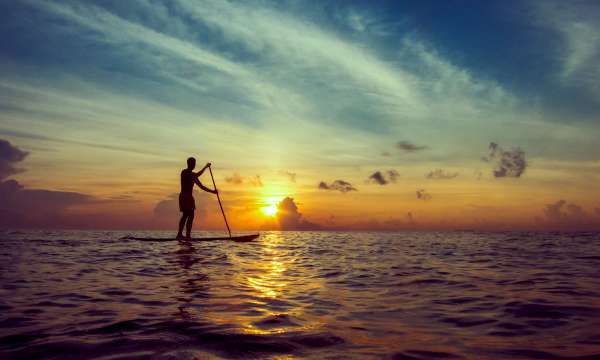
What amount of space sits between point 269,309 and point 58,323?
8.63 ft

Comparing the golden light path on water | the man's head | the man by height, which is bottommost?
the golden light path on water

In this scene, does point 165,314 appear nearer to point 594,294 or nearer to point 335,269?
point 335,269

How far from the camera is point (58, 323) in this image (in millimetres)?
4711

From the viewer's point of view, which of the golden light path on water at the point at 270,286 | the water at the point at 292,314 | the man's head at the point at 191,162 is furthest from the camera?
the man's head at the point at 191,162

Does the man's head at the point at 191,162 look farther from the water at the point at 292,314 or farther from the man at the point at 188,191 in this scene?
the water at the point at 292,314

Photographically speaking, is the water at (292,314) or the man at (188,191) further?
the man at (188,191)

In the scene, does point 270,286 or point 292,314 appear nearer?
point 292,314

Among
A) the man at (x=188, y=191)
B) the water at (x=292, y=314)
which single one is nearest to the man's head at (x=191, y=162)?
the man at (x=188, y=191)

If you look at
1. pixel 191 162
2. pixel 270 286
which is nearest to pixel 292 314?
pixel 270 286

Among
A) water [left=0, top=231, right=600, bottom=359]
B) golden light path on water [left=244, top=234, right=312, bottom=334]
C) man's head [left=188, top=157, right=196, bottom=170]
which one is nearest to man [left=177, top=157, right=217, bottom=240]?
man's head [left=188, top=157, right=196, bottom=170]

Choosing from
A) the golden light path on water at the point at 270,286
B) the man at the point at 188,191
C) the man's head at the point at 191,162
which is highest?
the man's head at the point at 191,162

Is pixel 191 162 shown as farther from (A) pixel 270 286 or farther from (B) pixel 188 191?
(A) pixel 270 286

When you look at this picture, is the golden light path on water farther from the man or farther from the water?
the man

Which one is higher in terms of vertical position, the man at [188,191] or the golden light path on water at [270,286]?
the man at [188,191]
